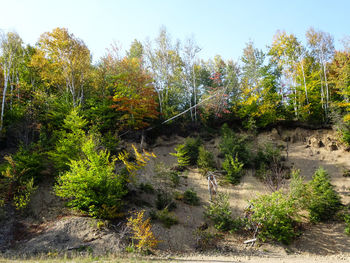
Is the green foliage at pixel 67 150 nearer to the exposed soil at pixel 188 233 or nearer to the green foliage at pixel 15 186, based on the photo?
the green foliage at pixel 15 186

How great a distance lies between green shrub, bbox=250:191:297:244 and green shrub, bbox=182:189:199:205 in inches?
172

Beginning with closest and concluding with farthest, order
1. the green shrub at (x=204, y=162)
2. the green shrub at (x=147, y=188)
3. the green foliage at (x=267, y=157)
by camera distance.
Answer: the green shrub at (x=147, y=188), the green shrub at (x=204, y=162), the green foliage at (x=267, y=157)

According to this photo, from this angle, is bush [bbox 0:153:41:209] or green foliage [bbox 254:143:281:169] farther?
green foliage [bbox 254:143:281:169]

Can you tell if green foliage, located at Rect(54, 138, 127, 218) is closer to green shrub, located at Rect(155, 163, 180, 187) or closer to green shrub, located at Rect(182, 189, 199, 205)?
green shrub, located at Rect(155, 163, 180, 187)

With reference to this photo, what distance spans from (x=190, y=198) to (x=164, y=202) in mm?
2157

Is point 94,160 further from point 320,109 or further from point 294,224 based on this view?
point 320,109

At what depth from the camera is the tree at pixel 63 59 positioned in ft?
63.6

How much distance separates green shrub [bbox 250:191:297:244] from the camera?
12898 millimetres

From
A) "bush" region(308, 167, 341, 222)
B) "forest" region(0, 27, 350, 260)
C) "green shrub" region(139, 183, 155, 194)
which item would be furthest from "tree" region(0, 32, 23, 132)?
"bush" region(308, 167, 341, 222)

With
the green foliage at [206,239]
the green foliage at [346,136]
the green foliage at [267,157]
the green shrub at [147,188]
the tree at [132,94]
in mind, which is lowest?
the green foliage at [206,239]

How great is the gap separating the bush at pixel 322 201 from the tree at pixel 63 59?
20037mm

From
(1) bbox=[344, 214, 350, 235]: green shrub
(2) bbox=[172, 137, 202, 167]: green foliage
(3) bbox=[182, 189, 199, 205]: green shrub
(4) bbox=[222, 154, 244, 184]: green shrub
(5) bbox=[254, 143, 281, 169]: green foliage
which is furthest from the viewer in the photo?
(2) bbox=[172, 137, 202, 167]: green foliage

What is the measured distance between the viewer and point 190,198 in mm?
16219

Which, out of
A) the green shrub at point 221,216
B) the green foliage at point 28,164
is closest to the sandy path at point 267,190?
the green shrub at point 221,216
